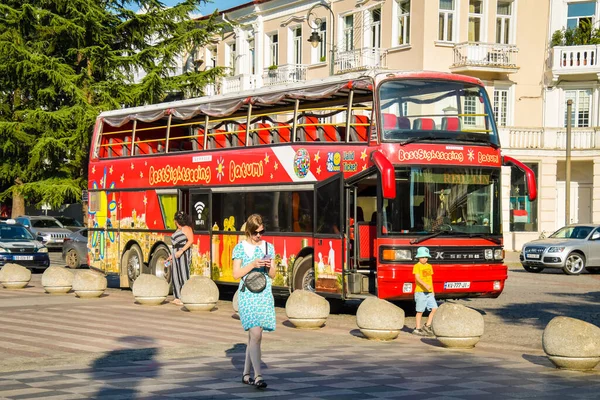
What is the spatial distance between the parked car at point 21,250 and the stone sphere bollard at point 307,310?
A: 17.8m

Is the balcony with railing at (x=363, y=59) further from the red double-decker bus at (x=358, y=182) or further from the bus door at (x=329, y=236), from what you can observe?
the bus door at (x=329, y=236)

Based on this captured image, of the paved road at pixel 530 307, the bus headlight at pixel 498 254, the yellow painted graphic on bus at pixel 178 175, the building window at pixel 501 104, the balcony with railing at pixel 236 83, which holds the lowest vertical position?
the paved road at pixel 530 307

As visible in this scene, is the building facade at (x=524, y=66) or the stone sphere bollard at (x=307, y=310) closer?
the stone sphere bollard at (x=307, y=310)

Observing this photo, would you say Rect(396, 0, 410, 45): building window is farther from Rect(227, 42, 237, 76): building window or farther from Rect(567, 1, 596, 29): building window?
Rect(227, 42, 237, 76): building window

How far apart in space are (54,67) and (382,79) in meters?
27.7

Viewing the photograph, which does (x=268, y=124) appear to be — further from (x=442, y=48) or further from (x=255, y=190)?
(x=442, y=48)

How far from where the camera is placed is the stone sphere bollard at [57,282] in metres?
23.8

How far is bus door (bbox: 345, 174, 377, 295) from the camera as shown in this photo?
19.0 metres

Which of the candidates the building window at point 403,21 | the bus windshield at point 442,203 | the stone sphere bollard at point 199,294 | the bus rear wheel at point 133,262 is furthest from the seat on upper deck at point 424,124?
the building window at point 403,21

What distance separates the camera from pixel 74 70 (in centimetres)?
4525

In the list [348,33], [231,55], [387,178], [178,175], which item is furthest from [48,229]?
[387,178]

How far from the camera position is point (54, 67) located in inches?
1725

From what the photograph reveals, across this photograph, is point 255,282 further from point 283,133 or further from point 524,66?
point 524,66

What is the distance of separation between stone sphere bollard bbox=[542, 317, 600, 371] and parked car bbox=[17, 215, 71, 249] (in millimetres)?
36623
